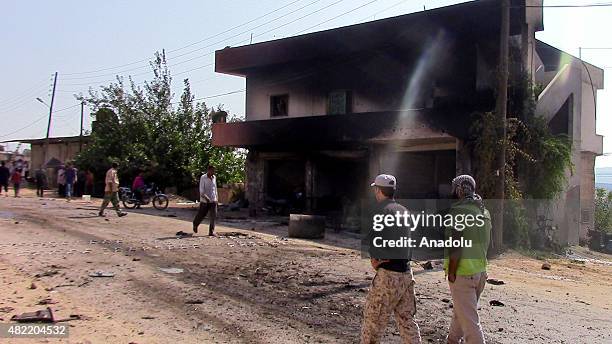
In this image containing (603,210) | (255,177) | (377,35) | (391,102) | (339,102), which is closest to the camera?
(377,35)

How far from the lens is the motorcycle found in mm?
21875

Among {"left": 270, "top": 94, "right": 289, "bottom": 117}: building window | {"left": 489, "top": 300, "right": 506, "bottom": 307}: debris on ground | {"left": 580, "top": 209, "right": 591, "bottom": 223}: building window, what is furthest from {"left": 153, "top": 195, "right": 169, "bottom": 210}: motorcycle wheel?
{"left": 580, "top": 209, "right": 591, "bottom": 223}: building window

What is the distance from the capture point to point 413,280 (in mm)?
4848

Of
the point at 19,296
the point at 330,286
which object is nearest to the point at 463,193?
the point at 330,286

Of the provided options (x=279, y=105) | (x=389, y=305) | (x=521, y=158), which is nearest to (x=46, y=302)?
(x=389, y=305)

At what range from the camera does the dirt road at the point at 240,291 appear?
20.1 feet

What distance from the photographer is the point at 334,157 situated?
2141cm

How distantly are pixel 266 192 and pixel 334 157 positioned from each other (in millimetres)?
4201

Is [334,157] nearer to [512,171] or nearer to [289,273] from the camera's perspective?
[512,171]

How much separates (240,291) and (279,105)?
1678 centimetres

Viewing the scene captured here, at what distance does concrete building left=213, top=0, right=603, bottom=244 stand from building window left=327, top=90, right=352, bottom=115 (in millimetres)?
40

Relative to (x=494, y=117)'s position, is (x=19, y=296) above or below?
below

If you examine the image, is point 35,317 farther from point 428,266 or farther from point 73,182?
point 73,182

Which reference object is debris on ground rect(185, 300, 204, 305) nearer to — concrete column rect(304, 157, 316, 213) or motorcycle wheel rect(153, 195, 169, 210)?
concrete column rect(304, 157, 316, 213)
